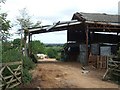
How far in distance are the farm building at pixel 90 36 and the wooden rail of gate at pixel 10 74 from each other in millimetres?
8190

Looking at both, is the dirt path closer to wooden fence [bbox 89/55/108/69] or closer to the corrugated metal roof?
wooden fence [bbox 89/55/108/69]

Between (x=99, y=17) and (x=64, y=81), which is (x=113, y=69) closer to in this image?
(x=64, y=81)

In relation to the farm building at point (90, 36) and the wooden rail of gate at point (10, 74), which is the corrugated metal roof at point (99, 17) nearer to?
the farm building at point (90, 36)

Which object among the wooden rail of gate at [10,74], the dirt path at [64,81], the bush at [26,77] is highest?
the wooden rail of gate at [10,74]

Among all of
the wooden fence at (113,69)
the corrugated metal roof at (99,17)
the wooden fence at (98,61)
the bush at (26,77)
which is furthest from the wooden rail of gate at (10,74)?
the corrugated metal roof at (99,17)

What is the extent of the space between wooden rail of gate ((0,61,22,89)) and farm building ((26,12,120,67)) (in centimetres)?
819

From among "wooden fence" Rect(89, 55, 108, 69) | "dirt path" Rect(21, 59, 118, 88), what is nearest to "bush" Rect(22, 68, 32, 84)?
"dirt path" Rect(21, 59, 118, 88)

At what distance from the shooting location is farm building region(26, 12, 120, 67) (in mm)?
23236

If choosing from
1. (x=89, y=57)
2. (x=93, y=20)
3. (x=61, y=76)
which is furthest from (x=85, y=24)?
(x=61, y=76)

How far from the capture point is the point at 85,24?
23094 millimetres

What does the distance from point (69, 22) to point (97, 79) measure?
868 centimetres

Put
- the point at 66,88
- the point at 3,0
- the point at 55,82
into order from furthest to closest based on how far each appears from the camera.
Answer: the point at 3,0 → the point at 55,82 → the point at 66,88

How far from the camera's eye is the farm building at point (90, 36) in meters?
23.2

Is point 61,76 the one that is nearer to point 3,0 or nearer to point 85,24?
point 85,24
